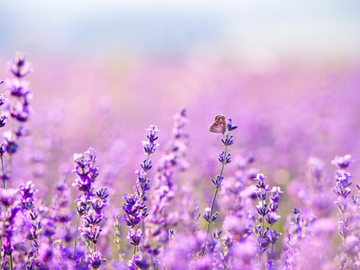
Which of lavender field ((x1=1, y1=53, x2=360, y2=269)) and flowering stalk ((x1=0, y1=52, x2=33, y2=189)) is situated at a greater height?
flowering stalk ((x1=0, y1=52, x2=33, y2=189))

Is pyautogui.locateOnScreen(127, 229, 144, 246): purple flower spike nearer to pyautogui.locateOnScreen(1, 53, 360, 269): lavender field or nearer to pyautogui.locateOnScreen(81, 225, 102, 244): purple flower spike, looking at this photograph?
pyautogui.locateOnScreen(1, 53, 360, 269): lavender field

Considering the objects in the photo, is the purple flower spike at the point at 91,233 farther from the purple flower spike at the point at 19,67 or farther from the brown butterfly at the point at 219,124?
the purple flower spike at the point at 19,67

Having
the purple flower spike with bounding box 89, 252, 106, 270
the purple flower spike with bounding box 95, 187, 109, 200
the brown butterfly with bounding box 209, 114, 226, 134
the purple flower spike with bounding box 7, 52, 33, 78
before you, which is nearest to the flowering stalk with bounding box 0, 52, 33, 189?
the purple flower spike with bounding box 7, 52, 33, 78

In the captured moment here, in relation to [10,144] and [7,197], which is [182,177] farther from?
[7,197]

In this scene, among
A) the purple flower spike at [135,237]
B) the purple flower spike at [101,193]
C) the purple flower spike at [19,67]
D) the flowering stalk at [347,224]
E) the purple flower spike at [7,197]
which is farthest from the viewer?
the purple flower spike at [19,67]

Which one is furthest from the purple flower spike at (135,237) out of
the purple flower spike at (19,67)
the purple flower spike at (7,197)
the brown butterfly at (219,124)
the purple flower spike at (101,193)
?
the purple flower spike at (19,67)

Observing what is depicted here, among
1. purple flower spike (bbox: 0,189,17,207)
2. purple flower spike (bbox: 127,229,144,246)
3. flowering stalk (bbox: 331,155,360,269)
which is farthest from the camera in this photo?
purple flower spike (bbox: 127,229,144,246)

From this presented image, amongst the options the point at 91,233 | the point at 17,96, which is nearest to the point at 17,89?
the point at 17,96

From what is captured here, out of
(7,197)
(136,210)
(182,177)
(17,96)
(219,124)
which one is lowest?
(182,177)
